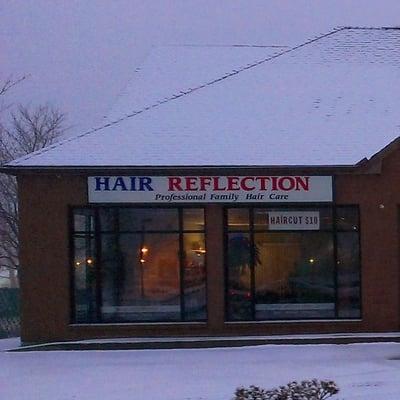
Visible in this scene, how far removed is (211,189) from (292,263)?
2333 millimetres

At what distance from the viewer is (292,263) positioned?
19.8 meters

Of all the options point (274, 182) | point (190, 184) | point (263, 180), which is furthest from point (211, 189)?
point (274, 182)

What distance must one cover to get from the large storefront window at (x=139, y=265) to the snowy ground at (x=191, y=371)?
4.73ft

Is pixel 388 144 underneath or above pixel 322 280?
above

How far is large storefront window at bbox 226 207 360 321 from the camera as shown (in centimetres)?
1952

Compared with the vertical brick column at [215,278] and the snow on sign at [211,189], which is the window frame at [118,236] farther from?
the snow on sign at [211,189]

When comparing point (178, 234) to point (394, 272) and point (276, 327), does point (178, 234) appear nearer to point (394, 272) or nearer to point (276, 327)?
point (276, 327)

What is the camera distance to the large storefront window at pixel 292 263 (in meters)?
19.5

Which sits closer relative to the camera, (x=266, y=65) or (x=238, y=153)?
(x=238, y=153)

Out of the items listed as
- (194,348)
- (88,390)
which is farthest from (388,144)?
(88,390)

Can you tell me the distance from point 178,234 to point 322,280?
314 centimetres

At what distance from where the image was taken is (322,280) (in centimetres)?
1977

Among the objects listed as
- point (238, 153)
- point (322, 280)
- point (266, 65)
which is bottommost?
point (322, 280)

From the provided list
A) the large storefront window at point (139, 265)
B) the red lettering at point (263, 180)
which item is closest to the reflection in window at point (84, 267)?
the large storefront window at point (139, 265)
